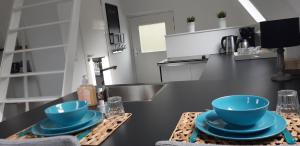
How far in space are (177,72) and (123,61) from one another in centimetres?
210

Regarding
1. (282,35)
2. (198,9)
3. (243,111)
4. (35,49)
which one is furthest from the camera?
(198,9)

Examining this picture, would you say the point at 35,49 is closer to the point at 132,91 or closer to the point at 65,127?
the point at 132,91

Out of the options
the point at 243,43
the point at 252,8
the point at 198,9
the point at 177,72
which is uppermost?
the point at 198,9

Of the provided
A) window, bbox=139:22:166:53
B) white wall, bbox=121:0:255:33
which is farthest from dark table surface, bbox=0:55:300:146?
window, bbox=139:22:166:53

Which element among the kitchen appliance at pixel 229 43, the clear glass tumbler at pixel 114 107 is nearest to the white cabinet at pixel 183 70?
the kitchen appliance at pixel 229 43

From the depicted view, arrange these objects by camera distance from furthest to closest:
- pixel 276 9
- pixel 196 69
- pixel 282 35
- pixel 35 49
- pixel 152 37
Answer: pixel 152 37
pixel 196 69
pixel 35 49
pixel 276 9
pixel 282 35

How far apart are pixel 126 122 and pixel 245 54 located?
2033 mm

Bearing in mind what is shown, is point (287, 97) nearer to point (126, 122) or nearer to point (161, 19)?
point (126, 122)

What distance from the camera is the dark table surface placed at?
874 millimetres

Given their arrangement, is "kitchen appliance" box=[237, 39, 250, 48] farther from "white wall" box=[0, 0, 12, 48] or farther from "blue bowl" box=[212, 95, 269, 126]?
"white wall" box=[0, 0, 12, 48]

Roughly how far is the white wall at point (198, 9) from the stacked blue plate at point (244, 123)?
185 inches

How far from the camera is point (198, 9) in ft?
17.6

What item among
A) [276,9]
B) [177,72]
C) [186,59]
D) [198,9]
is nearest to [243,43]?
[186,59]

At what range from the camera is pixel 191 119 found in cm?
96
